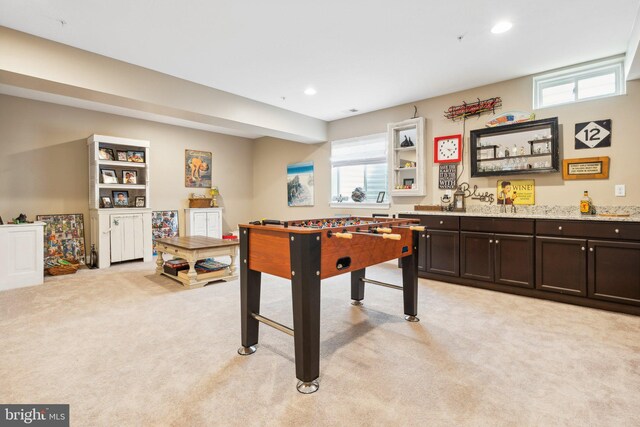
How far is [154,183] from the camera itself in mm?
6359

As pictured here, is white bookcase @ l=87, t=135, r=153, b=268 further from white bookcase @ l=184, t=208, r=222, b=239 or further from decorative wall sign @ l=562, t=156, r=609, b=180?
decorative wall sign @ l=562, t=156, r=609, b=180

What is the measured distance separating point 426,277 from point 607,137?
2541mm

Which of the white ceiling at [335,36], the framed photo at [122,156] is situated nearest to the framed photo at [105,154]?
the framed photo at [122,156]

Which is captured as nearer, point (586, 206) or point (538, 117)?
point (586, 206)

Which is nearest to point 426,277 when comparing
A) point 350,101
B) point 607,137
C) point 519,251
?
point 519,251

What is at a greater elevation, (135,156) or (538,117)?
(538,117)

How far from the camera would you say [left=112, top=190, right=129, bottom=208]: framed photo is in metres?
5.66

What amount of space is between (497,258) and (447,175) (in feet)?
4.81

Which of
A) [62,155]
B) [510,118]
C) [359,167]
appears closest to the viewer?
[510,118]

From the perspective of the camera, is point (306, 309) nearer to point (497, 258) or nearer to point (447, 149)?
point (497, 258)

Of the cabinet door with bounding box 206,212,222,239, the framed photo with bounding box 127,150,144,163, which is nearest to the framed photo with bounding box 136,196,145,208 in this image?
the framed photo with bounding box 127,150,144,163

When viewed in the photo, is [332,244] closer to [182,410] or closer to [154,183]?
[182,410]

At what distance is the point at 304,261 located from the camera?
71.2 inches

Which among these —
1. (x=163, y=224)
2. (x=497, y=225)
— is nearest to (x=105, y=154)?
(x=163, y=224)
